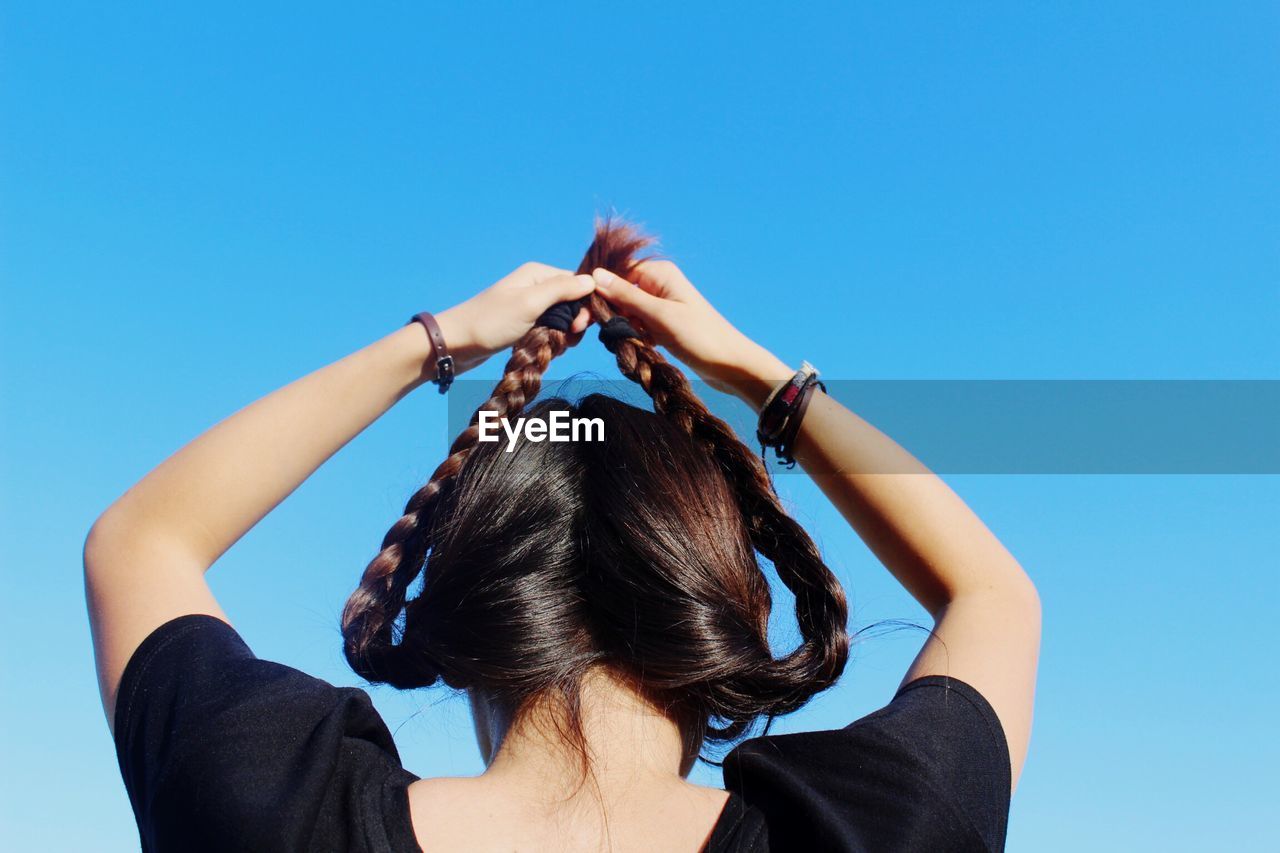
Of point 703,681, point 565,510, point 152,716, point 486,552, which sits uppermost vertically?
point 565,510

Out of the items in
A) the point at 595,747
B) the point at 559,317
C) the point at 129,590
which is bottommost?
the point at 595,747

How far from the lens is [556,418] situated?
2.26 metres

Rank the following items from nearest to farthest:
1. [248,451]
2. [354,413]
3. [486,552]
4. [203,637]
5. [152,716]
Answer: [152,716]
[203,637]
[486,552]
[248,451]
[354,413]

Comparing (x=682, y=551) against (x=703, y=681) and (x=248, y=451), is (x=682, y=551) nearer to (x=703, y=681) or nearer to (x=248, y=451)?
(x=703, y=681)

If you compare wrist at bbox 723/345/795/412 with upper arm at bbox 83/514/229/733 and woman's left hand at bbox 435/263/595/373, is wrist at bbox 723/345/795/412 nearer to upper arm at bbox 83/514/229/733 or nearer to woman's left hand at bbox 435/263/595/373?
woman's left hand at bbox 435/263/595/373

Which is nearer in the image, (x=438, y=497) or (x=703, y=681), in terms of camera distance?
(x=703, y=681)

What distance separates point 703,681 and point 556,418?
671 mm

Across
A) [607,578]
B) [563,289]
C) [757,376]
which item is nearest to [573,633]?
[607,578]

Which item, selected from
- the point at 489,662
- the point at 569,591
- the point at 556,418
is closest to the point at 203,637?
the point at 489,662

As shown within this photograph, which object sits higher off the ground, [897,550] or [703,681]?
[897,550]

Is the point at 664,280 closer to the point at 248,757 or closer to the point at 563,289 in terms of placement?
the point at 563,289

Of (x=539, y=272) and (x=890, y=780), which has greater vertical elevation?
(x=539, y=272)

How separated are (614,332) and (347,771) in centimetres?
134

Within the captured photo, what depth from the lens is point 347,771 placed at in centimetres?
166
